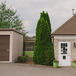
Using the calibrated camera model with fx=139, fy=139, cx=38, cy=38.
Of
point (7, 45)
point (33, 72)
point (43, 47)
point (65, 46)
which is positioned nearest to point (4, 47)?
point (7, 45)

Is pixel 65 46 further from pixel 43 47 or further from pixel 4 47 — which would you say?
pixel 4 47

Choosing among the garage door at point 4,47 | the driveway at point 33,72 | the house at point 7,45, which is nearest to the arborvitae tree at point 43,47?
the driveway at point 33,72

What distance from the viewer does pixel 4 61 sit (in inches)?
522

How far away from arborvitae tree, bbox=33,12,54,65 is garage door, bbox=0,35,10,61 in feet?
8.93

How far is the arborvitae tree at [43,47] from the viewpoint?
41.2 feet

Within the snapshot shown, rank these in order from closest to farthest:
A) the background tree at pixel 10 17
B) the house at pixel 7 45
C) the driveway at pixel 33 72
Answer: the driveway at pixel 33 72, the house at pixel 7 45, the background tree at pixel 10 17

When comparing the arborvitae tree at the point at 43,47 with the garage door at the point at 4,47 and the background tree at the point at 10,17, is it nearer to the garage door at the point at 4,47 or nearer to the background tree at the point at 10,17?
the garage door at the point at 4,47

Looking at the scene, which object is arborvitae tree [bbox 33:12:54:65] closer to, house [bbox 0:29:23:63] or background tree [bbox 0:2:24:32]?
house [bbox 0:29:23:63]

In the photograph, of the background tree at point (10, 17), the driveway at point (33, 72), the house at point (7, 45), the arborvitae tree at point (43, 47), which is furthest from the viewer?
the background tree at point (10, 17)

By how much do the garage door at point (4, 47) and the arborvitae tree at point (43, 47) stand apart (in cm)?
272

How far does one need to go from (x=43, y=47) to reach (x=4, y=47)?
3.80 metres

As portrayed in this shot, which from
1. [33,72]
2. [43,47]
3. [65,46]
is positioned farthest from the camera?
[43,47]

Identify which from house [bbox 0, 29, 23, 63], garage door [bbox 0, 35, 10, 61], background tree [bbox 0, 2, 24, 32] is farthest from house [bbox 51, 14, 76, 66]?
background tree [bbox 0, 2, 24, 32]

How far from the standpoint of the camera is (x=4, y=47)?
13.5 metres
